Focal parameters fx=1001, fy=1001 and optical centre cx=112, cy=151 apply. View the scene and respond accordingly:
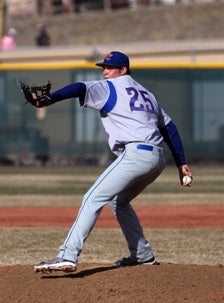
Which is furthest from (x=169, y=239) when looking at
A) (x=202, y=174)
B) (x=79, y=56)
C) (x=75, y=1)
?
(x=75, y=1)

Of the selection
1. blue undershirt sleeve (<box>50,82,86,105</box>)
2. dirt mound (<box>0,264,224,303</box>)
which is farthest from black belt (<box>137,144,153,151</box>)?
dirt mound (<box>0,264,224,303</box>)

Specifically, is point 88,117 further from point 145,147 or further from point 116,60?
point 145,147

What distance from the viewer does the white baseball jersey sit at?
24.6 ft

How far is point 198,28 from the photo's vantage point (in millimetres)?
35375

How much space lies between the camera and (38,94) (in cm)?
729

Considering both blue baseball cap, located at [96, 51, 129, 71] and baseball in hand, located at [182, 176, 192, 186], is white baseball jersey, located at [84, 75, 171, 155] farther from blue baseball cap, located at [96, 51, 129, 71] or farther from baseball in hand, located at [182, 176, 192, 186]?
baseball in hand, located at [182, 176, 192, 186]

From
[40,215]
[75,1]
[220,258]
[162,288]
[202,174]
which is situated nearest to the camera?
[162,288]

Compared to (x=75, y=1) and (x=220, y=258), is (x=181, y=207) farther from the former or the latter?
(x=75, y=1)

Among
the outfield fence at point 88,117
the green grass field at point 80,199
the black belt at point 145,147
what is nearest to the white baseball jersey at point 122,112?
the black belt at point 145,147

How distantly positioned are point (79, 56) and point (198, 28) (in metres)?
7.36

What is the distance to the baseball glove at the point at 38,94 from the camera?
728 centimetres

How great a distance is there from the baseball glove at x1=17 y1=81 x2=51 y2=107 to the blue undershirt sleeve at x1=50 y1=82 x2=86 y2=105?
0.05m

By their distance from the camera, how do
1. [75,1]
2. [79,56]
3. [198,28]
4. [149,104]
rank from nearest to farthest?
[149,104]
[79,56]
[198,28]
[75,1]

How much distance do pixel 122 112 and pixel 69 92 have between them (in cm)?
45
